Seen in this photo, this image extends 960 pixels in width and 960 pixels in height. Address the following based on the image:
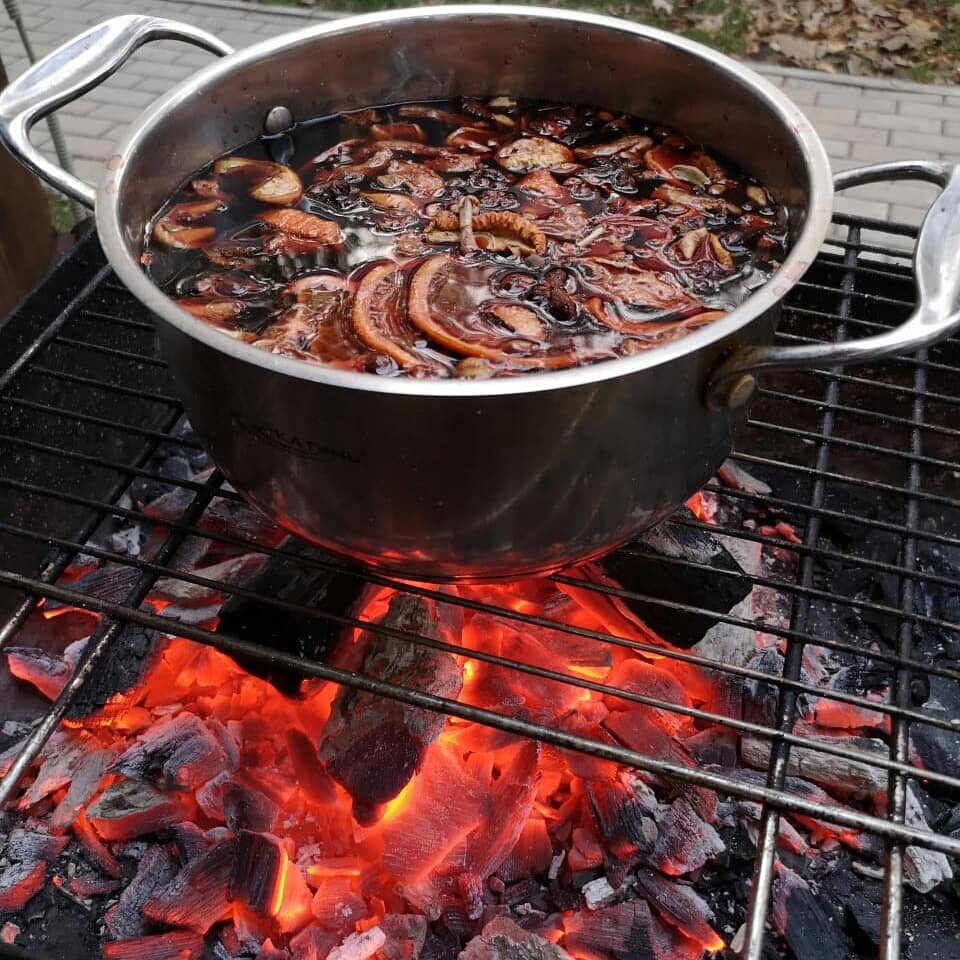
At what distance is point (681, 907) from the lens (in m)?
2.11

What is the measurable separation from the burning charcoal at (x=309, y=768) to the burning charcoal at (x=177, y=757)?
174mm

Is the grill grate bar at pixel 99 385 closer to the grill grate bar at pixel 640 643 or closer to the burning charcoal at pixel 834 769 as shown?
the grill grate bar at pixel 640 643

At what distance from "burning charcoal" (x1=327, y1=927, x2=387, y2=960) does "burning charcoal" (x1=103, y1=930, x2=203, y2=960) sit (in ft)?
1.01

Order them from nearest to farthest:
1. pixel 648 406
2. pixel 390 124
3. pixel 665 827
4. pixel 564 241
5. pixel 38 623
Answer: pixel 648 406, pixel 564 241, pixel 665 827, pixel 390 124, pixel 38 623

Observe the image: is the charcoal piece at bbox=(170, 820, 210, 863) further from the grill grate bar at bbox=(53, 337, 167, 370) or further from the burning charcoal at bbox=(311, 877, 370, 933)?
the grill grate bar at bbox=(53, 337, 167, 370)

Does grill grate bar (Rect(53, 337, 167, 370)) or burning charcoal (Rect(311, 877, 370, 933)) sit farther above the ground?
grill grate bar (Rect(53, 337, 167, 370))

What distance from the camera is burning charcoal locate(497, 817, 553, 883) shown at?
2.16m

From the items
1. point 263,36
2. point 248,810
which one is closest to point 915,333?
point 248,810

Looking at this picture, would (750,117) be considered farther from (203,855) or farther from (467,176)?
(203,855)

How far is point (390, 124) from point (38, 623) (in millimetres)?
1732

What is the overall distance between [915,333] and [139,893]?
1.99 meters

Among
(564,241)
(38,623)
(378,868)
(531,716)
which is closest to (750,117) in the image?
(564,241)

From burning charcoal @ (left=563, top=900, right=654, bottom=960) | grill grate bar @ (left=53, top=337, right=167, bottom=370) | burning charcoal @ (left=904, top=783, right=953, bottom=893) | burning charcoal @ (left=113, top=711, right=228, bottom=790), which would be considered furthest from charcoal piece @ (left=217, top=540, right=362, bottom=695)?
burning charcoal @ (left=904, top=783, right=953, bottom=893)

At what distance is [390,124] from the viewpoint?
244 cm
